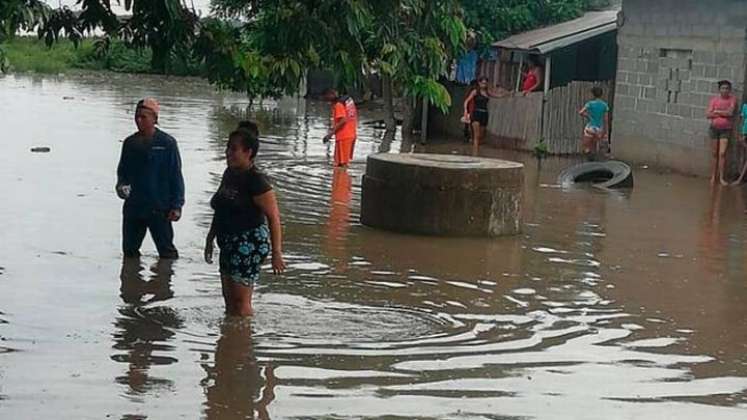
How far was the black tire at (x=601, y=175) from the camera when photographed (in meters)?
20.0

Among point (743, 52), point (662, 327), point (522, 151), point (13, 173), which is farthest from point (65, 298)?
point (522, 151)

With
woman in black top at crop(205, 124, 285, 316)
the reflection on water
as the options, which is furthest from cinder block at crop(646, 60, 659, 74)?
the reflection on water

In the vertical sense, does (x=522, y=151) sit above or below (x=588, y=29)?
below

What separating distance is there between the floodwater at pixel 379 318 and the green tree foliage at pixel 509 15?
12.9 metres

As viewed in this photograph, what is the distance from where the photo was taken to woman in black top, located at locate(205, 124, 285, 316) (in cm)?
921

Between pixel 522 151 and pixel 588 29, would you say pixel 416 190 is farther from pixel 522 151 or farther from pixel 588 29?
pixel 588 29

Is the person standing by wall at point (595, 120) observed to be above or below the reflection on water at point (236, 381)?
above

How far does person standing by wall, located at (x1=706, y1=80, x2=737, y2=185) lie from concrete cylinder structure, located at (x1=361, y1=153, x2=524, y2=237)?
7809 mm

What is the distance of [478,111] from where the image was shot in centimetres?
2814

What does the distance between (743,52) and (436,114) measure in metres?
11.1

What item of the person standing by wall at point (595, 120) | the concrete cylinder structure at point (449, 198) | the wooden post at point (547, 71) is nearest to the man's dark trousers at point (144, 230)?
the concrete cylinder structure at point (449, 198)

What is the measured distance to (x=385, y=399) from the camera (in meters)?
7.64

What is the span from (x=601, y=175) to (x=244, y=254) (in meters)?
12.5

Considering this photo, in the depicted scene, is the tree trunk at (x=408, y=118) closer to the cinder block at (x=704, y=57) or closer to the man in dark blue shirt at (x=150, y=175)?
the cinder block at (x=704, y=57)
